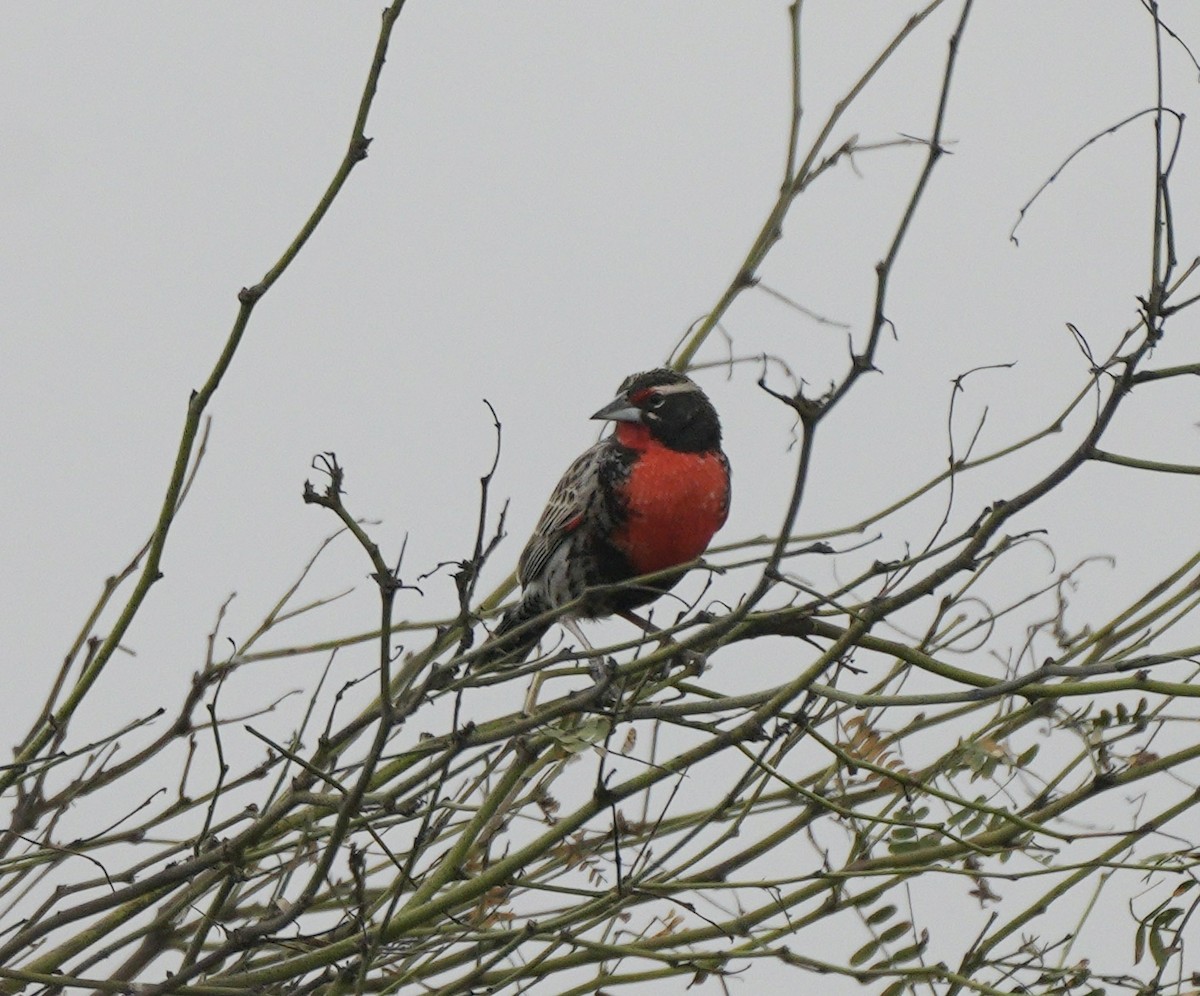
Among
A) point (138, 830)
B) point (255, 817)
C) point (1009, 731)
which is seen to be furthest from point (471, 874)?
point (1009, 731)

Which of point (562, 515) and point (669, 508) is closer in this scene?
point (669, 508)

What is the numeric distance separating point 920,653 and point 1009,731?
20.8 inches

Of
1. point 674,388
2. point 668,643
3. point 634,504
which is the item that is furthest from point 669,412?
point 668,643

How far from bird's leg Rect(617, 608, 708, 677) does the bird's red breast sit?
268 mm

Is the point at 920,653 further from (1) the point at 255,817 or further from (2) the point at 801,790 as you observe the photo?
(1) the point at 255,817

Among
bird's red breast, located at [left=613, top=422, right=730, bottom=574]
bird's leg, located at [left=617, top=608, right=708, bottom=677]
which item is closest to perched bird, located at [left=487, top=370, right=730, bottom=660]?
bird's red breast, located at [left=613, top=422, right=730, bottom=574]

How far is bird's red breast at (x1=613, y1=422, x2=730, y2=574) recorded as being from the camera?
12.8 feet

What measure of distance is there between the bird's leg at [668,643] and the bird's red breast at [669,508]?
27 centimetres

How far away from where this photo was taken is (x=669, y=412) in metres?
4.07

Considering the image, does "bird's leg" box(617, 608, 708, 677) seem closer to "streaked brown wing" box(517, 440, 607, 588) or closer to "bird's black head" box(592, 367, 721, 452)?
"streaked brown wing" box(517, 440, 607, 588)

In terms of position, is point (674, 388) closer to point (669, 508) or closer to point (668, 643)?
point (669, 508)

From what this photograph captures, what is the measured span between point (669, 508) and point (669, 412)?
0.30 metres

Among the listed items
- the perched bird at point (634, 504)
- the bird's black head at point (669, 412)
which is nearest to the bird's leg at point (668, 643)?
the perched bird at point (634, 504)

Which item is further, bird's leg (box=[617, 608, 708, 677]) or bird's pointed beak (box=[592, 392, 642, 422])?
bird's pointed beak (box=[592, 392, 642, 422])
